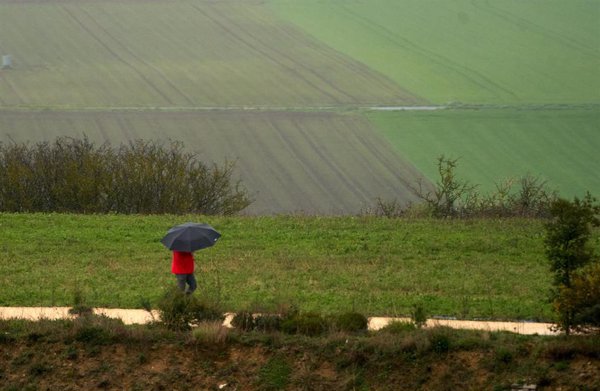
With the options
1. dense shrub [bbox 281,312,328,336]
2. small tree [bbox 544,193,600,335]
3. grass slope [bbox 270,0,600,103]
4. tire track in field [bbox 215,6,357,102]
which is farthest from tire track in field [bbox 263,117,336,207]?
small tree [bbox 544,193,600,335]

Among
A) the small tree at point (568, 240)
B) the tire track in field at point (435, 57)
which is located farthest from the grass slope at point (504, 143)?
the small tree at point (568, 240)

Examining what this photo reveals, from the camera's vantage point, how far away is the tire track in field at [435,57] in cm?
6385

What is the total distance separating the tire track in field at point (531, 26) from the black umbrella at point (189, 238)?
184 ft

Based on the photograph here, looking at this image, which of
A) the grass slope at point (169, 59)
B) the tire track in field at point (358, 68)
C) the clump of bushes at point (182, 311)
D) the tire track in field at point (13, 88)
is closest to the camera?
the clump of bushes at point (182, 311)

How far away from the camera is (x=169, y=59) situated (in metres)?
68.4

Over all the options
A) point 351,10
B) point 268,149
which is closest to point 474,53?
point 351,10

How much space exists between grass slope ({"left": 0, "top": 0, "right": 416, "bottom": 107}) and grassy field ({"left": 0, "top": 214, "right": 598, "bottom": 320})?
34.4 m

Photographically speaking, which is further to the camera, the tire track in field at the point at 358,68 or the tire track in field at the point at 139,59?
the tire track in field at the point at 358,68

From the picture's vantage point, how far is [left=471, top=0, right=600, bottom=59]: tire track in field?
70.9 metres

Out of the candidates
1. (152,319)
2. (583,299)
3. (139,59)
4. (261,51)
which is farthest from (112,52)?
(583,299)

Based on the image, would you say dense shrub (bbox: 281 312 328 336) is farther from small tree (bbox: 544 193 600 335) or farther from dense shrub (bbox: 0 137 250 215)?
dense shrub (bbox: 0 137 250 215)

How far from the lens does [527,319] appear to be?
18.0 meters

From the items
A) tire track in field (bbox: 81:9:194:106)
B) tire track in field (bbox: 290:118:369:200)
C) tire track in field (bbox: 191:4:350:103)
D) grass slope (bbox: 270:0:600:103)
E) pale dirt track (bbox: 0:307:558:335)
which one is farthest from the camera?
grass slope (bbox: 270:0:600:103)

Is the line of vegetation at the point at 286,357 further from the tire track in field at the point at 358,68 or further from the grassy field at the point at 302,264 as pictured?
the tire track in field at the point at 358,68
